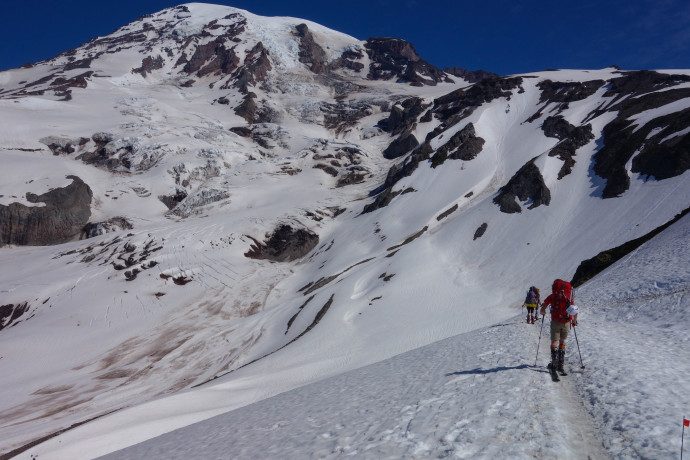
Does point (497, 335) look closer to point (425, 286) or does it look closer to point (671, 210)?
point (425, 286)

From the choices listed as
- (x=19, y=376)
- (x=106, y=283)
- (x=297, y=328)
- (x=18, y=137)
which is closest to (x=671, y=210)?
(x=297, y=328)

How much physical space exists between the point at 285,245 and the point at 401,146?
62.1m

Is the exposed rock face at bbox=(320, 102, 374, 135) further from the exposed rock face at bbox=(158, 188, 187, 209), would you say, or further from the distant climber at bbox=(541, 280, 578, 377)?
the distant climber at bbox=(541, 280, 578, 377)

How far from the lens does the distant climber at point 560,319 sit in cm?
1009

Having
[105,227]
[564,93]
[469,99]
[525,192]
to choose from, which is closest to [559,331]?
[525,192]

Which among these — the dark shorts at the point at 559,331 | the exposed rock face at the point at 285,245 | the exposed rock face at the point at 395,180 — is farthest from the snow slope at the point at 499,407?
the exposed rock face at the point at 285,245

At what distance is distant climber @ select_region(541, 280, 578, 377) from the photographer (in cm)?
1009

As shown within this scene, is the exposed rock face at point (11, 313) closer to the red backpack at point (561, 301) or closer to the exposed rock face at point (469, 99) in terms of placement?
the red backpack at point (561, 301)

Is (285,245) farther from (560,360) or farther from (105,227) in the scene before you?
(560,360)

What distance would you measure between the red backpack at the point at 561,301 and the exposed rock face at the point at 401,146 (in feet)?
387

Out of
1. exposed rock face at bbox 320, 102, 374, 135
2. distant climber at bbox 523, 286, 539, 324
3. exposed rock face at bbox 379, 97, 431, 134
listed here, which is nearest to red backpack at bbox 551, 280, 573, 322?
distant climber at bbox 523, 286, 539, 324

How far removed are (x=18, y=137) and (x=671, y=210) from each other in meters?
154

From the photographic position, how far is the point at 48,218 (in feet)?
313

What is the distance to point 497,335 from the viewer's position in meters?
17.0
